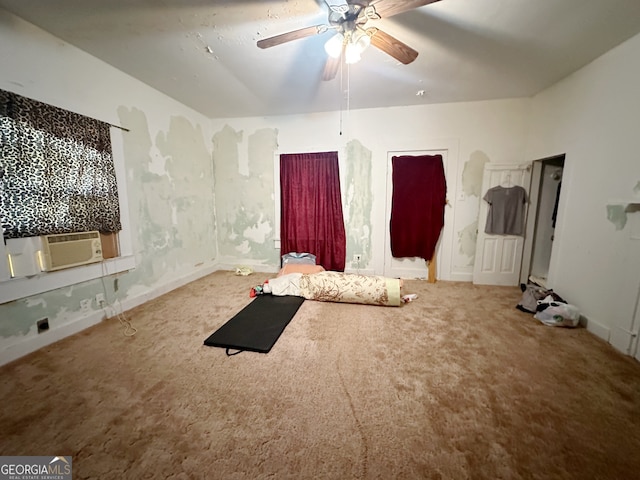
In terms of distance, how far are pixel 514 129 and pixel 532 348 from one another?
2774 millimetres

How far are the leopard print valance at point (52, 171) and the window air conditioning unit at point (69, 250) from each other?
0.07m

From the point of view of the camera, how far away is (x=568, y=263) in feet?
8.14


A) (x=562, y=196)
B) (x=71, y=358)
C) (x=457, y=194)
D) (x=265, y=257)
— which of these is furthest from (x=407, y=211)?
(x=71, y=358)

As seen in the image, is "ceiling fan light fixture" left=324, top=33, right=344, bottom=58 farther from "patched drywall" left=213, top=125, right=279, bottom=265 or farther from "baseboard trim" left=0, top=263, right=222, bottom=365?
"baseboard trim" left=0, top=263, right=222, bottom=365

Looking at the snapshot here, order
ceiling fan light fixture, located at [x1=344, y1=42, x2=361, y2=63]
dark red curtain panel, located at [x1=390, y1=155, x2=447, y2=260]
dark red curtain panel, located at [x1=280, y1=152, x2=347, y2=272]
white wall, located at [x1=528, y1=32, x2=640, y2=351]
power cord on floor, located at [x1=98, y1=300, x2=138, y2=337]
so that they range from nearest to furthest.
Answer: ceiling fan light fixture, located at [x1=344, y1=42, x2=361, y2=63]
white wall, located at [x1=528, y1=32, x2=640, y2=351]
power cord on floor, located at [x1=98, y1=300, x2=138, y2=337]
dark red curtain panel, located at [x1=390, y1=155, x2=447, y2=260]
dark red curtain panel, located at [x1=280, y1=152, x2=347, y2=272]

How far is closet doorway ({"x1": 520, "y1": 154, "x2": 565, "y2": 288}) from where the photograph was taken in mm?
3137

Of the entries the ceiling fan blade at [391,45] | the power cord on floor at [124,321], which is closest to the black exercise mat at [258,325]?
the power cord on floor at [124,321]

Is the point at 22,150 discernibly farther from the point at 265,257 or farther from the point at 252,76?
the point at 265,257

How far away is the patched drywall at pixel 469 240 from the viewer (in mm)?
3457

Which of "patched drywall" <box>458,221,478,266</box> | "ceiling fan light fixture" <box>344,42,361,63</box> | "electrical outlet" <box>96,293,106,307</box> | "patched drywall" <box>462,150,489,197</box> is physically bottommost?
"electrical outlet" <box>96,293,106,307</box>

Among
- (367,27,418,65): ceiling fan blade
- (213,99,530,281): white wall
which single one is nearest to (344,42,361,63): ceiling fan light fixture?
(367,27,418,65): ceiling fan blade

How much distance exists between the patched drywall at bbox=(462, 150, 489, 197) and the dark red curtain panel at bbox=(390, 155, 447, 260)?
30 centimetres

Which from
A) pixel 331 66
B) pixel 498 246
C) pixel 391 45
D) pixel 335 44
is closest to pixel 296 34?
pixel 335 44

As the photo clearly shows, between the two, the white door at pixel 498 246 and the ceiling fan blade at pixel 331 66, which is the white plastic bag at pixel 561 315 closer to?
the white door at pixel 498 246
